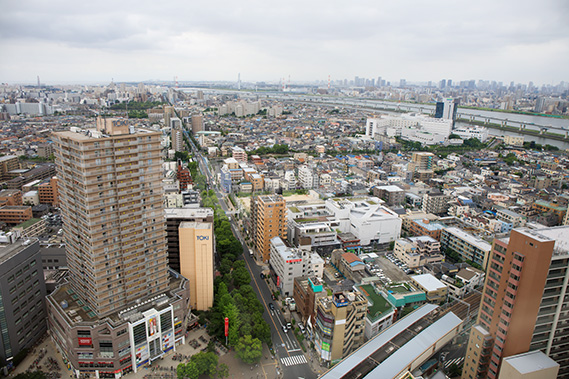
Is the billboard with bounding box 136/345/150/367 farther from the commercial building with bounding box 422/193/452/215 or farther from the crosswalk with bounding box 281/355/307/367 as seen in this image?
the commercial building with bounding box 422/193/452/215

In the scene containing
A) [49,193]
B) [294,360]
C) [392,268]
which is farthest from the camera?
[49,193]

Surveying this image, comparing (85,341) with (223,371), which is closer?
(85,341)

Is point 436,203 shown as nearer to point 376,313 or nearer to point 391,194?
point 391,194

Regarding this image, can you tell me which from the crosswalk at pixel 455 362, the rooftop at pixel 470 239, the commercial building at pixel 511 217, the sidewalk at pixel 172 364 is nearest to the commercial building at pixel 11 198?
the sidewalk at pixel 172 364

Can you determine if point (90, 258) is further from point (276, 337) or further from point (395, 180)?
point (395, 180)

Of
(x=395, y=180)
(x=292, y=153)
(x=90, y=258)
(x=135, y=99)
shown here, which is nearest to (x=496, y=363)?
(x=90, y=258)

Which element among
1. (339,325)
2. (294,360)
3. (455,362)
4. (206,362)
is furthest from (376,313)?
(206,362)
